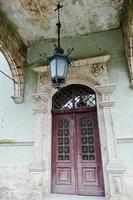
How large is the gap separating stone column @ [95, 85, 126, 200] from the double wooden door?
34 cm

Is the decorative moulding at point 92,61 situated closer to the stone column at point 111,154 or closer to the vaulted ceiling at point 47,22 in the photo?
the vaulted ceiling at point 47,22

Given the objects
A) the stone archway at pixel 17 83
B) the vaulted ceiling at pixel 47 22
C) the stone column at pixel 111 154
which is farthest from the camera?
the stone archway at pixel 17 83

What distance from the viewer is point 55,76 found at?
3.03 meters

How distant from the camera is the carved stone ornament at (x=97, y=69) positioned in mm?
4102

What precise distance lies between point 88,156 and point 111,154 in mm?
575

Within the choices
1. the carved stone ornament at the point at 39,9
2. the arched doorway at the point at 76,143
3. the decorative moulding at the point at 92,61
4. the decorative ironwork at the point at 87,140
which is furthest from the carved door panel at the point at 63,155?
the carved stone ornament at the point at 39,9

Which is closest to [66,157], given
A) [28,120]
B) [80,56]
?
[28,120]

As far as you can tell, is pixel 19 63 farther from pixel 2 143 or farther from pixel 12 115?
pixel 2 143

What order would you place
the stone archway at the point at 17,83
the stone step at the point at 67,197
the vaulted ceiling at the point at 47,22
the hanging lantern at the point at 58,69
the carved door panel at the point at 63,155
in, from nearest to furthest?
the hanging lantern at the point at 58,69
the stone step at the point at 67,197
the vaulted ceiling at the point at 47,22
the carved door panel at the point at 63,155
the stone archway at the point at 17,83

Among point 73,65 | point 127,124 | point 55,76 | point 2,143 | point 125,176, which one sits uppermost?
point 73,65

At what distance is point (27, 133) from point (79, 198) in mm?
1747

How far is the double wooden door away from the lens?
377 centimetres

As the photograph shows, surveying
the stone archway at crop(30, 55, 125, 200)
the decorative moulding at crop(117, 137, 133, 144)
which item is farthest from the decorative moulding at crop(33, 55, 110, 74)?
the decorative moulding at crop(117, 137, 133, 144)

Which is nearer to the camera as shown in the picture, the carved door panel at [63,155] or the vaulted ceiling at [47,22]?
the vaulted ceiling at [47,22]
